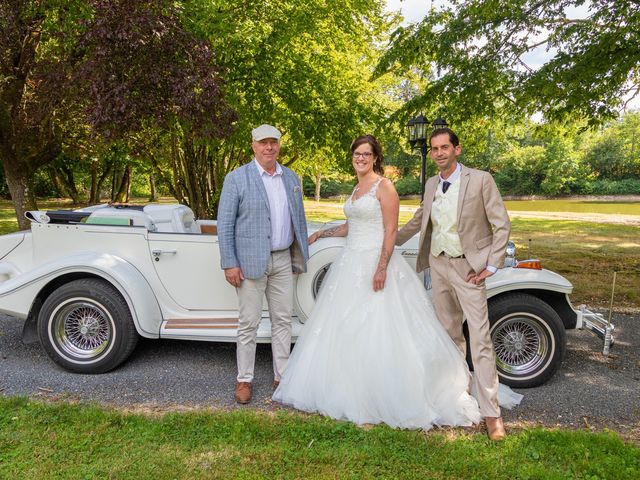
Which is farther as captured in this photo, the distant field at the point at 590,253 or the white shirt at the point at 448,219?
the distant field at the point at 590,253

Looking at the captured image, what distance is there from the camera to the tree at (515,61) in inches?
292

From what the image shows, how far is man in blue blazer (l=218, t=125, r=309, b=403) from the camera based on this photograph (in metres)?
3.52

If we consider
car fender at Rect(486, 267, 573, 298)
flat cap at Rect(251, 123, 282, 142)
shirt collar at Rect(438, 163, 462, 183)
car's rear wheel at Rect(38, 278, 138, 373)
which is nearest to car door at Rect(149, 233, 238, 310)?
car's rear wheel at Rect(38, 278, 138, 373)

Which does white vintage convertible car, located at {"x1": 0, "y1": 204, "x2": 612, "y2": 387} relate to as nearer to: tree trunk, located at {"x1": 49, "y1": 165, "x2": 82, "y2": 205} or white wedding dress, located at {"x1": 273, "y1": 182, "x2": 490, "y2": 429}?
white wedding dress, located at {"x1": 273, "y1": 182, "x2": 490, "y2": 429}

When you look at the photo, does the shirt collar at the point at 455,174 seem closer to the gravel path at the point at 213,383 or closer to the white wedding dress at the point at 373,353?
the white wedding dress at the point at 373,353

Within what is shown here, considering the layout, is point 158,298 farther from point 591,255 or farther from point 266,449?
point 591,255

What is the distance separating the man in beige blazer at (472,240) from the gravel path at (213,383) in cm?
48

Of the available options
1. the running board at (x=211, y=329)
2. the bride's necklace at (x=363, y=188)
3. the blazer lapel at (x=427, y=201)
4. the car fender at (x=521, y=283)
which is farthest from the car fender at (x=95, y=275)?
the car fender at (x=521, y=283)

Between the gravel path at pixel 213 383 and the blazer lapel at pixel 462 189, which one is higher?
the blazer lapel at pixel 462 189

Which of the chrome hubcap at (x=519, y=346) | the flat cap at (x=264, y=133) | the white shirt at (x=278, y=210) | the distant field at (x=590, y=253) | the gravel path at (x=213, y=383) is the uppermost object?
the flat cap at (x=264, y=133)

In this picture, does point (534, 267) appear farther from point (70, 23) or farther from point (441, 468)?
point (70, 23)

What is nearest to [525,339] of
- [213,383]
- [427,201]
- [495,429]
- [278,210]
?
[495,429]

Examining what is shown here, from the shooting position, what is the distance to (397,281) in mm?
3461

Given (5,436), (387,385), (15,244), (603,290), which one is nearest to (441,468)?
(387,385)
